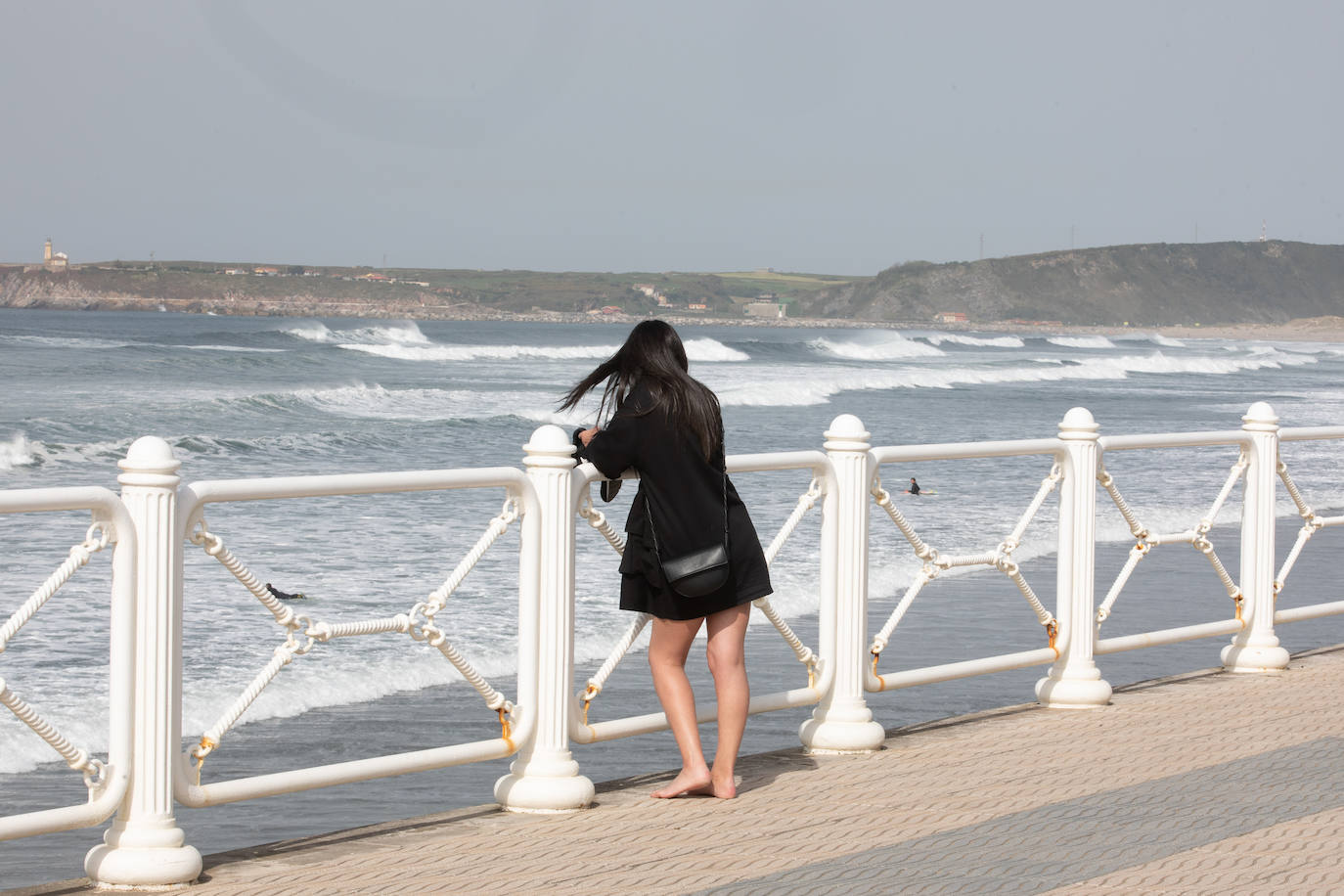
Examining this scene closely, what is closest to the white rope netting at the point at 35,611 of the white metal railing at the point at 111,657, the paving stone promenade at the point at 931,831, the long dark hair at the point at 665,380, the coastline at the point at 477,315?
the white metal railing at the point at 111,657

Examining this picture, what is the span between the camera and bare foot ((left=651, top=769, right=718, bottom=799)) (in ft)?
15.8

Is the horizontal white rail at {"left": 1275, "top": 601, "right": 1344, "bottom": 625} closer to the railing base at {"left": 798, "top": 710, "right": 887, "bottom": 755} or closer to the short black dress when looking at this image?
the railing base at {"left": 798, "top": 710, "right": 887, "bottom": 755}

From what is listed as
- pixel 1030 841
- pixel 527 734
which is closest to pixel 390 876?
pixel 527 734

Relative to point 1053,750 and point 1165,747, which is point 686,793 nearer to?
point 1053,750

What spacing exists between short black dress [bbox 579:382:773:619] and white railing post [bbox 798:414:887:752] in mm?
772

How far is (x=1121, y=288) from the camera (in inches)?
7028

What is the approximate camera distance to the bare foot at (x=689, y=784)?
480cm

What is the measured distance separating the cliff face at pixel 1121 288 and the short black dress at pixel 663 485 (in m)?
173

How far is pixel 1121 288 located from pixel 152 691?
18366 centimetres

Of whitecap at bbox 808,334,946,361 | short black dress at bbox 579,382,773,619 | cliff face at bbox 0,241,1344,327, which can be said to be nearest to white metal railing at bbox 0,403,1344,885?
short black dress at bbox 579,382,773,619

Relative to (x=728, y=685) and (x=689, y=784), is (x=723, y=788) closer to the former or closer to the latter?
(x=689, y=784)

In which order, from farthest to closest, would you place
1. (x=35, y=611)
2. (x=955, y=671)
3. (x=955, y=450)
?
(x=955, y=671) < (x=955, y=450) < (x=35, y=611)

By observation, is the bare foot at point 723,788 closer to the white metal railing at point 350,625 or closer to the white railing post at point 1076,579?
the white metal railing at point 350,625

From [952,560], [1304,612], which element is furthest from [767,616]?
[1304,612]
